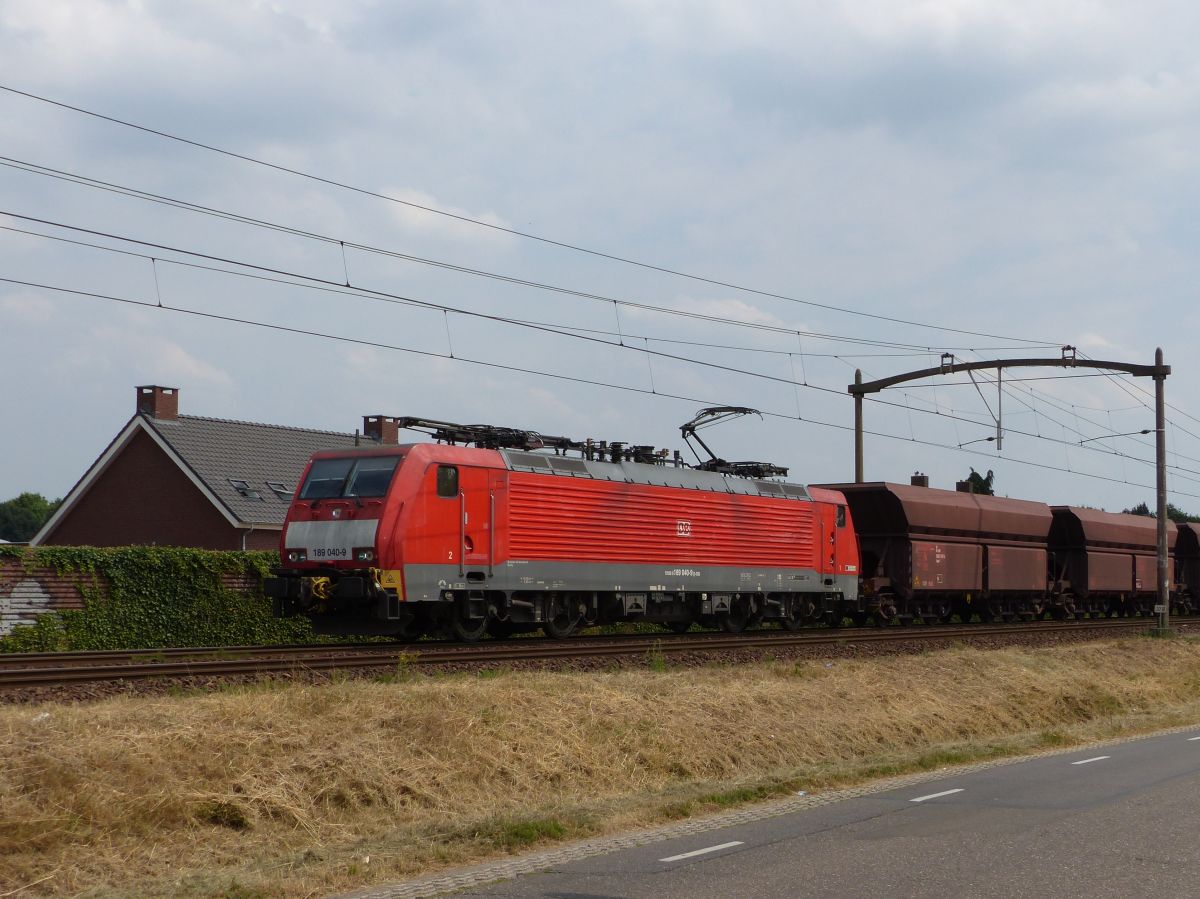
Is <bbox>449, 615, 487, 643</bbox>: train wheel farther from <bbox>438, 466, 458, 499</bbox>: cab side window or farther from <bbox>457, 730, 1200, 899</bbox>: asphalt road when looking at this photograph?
<bbox>457, 730, 1200, 899</bbox>: asphalt road

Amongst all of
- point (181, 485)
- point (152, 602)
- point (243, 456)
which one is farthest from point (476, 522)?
point (243, 456)

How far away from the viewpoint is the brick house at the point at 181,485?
4128 cm

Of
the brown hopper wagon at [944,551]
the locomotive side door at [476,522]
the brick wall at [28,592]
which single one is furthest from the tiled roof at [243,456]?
the locomotive side door at [476,522]

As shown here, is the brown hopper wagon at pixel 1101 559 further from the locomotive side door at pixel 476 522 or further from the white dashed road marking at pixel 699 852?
the white dashed road marking at pixel 699 852

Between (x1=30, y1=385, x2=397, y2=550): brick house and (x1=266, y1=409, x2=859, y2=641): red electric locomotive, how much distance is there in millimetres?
16816

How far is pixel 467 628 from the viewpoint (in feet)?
75.5

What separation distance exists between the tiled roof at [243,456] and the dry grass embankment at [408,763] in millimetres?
25375

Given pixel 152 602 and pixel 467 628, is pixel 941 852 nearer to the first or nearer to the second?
pixel 467 628

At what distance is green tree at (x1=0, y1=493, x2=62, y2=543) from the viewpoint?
388 feet

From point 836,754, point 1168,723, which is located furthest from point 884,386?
point 836,754

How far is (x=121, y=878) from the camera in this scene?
8.95 metres

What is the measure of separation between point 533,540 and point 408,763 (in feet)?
39.1

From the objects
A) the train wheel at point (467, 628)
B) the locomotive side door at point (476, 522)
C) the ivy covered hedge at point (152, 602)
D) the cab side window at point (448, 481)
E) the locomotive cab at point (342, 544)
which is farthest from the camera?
the ivy covered hedge at point (152, 602)

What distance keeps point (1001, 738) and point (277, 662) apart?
32.6 feet
